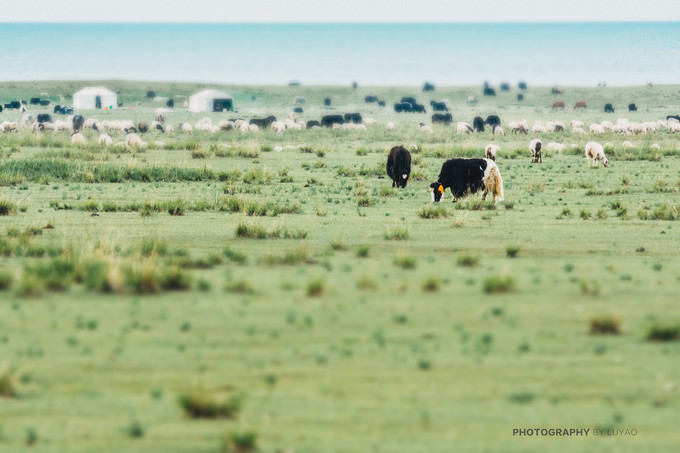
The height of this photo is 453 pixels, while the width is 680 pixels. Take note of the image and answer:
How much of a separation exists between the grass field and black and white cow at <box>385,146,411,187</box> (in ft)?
17.1

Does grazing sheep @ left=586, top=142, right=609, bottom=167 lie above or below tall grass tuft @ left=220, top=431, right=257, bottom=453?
above

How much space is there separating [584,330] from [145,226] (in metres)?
14.1

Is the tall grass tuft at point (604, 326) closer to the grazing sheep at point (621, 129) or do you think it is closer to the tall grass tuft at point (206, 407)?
the tall grass tuft at point (206, 407)

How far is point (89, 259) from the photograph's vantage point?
15531 mm

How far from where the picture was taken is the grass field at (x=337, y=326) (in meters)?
8.76

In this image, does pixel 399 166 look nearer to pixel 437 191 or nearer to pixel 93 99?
pixel 437 191

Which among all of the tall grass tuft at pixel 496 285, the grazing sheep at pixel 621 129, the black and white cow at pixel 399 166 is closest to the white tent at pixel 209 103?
the grazing sheep at pixel 621 129

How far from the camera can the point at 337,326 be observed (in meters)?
12.1

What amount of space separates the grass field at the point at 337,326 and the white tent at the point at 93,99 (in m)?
83.0

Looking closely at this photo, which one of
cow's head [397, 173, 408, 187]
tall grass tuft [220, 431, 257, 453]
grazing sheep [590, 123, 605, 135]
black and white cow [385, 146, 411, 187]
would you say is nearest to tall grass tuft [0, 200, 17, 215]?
black and white cow [385, 146, 411, 187]

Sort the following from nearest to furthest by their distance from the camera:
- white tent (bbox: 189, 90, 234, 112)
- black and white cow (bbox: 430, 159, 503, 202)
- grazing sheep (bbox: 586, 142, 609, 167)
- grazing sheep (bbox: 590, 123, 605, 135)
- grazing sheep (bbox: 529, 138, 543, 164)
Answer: black and white cow (bbox: 430, 159, 503, 202)
grazing sheep (bbox: 586, 142, 609, 167)
grazing sheep (bbox: 529, 138, 543, 164)
grazing sheep (bbox: 590, 123, 605, 135)
white tent (bbox: 189, 90, 234, 112)

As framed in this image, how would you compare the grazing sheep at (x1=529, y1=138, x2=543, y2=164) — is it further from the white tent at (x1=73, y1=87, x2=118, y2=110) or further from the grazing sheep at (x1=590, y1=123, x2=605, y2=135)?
the white tent at (x1=73, y1=87, x2=118, y2=110)

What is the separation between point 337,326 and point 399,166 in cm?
2195

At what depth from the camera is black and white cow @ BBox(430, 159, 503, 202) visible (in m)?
29.0
